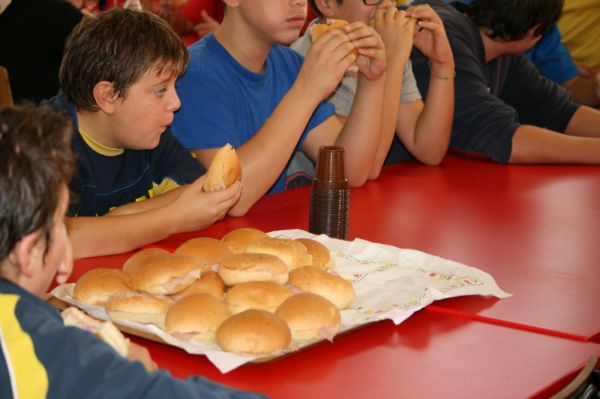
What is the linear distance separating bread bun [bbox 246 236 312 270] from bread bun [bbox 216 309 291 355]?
0.24 meters

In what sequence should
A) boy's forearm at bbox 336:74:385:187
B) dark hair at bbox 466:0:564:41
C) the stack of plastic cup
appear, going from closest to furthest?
the stack of plastic cup → boy's forearm at bbox 336:74:385:187 → dark hair at bbox 466:0:564:41

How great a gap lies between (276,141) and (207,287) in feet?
2.60

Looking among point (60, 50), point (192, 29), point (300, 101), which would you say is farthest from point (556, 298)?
point (192, 29)

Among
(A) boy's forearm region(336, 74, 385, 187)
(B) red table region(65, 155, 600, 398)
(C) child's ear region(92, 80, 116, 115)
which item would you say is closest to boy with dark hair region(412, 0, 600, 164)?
(B) red table region(65, 155, 600, 398)

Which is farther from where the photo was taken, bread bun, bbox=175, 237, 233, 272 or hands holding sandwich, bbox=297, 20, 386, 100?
hands holding sandwich, bbox=297, 20, 386, 100

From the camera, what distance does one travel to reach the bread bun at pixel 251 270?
1326 millimetres

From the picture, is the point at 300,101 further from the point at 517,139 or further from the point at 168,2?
the point at 168,2

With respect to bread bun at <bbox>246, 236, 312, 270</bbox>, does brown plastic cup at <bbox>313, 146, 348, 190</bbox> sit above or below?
above

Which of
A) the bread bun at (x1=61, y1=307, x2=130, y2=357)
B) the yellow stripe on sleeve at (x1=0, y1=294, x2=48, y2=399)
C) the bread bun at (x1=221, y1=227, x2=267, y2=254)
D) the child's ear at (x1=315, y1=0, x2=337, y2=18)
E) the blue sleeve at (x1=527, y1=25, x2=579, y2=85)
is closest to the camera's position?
the yellow stripe on sleeve at (x1=0, y1=294, x2=48, y2=399)

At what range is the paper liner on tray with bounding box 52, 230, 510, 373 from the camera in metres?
1.21

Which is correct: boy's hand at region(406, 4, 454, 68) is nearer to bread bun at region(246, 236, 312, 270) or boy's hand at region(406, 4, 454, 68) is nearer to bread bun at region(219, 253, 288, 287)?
bread bun at region(246, 236, 312, 270)

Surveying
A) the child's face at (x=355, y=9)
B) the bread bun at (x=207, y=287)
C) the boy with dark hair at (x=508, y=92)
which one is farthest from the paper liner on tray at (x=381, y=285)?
the boy with dark hair at (x=508, y=92)

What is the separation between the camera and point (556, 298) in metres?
1.49

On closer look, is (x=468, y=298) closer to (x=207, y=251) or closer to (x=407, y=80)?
(x=207, y=251)
